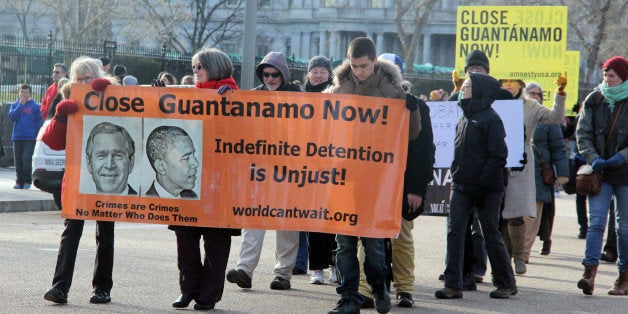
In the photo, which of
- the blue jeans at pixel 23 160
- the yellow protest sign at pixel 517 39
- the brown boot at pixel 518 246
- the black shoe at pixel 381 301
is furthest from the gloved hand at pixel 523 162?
the blue jeans at pixel 23 160

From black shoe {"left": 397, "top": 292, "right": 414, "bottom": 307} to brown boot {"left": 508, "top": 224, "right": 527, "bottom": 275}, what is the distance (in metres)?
2.93

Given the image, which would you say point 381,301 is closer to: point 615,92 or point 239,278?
point 239,278

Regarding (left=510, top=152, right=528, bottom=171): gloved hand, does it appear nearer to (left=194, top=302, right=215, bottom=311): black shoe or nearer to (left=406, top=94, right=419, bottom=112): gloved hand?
(left=406, top=94, right=419, bottom=112): gloved hand

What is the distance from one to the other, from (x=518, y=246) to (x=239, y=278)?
3.42m

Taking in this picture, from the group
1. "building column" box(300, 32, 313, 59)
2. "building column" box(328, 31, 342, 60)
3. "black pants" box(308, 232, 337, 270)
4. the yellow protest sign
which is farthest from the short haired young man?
"building column" box(300, 32, 313, 59)

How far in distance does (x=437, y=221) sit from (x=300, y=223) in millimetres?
9746

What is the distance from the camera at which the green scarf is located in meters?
9.74

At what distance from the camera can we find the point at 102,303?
8.31m

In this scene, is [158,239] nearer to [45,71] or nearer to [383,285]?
[383,285]

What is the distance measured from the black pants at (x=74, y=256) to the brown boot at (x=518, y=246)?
181 inches

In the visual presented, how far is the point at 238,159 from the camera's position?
8070 millimetres

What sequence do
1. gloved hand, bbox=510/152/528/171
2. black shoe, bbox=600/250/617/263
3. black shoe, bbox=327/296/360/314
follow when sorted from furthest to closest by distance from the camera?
black shoe, bbox=600/250/617/263 < gloved hand, bbox=510/152/528/171 < black shoe, bbox=327/296/360/314

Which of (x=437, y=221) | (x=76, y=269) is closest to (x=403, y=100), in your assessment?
(x=76, y=269)

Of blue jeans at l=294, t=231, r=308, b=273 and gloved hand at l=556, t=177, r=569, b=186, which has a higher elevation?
gloved hand at l=556, t=177, r=569, b=186
